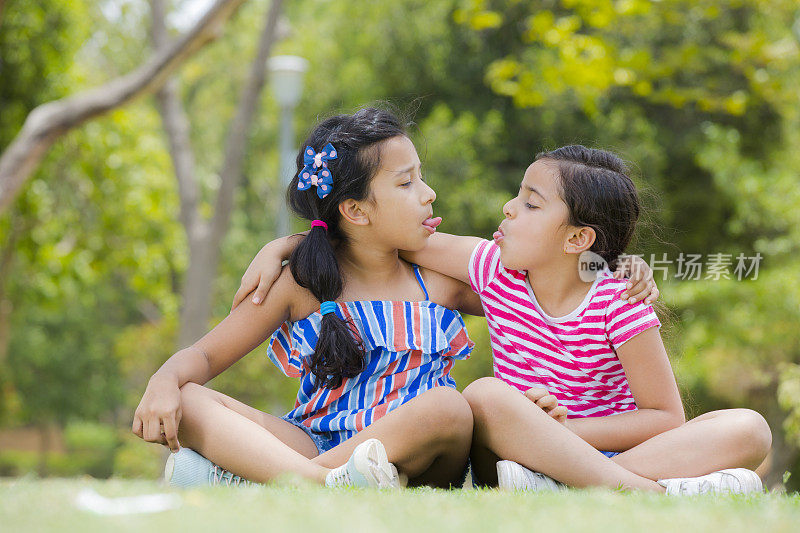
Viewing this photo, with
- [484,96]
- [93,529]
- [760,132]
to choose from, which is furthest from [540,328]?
[760,132]

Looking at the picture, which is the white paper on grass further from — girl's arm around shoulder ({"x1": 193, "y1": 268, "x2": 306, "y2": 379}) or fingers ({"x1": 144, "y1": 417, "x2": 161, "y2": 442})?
girl's arm around shoulder ({"x1": 193, "y1": 268, "x2": 306, "y2": 379})

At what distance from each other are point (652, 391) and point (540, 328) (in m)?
0.41

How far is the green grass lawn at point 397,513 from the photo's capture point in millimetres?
1569

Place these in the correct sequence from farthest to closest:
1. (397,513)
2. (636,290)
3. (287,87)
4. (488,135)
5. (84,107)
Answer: (488,135) → (287,87) → (84,107) → (636,290) → (397,513)

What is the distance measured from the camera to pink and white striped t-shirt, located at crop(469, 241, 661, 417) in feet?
9.14

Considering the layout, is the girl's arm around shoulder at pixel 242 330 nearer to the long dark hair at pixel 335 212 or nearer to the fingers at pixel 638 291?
the long dark hair at pixel 335 212

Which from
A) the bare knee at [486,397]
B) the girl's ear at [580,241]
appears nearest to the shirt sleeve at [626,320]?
the girl's ear at [580,241]

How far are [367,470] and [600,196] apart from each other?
1231 mm

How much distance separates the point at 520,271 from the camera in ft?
9.86

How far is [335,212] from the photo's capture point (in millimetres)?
3113

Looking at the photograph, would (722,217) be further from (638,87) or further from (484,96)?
(638,87)

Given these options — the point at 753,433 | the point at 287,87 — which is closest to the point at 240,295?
the point at 753,433

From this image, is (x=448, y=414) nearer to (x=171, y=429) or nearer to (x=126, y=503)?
(x=171, y=429)

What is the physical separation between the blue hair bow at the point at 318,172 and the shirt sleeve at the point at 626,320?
104cm
